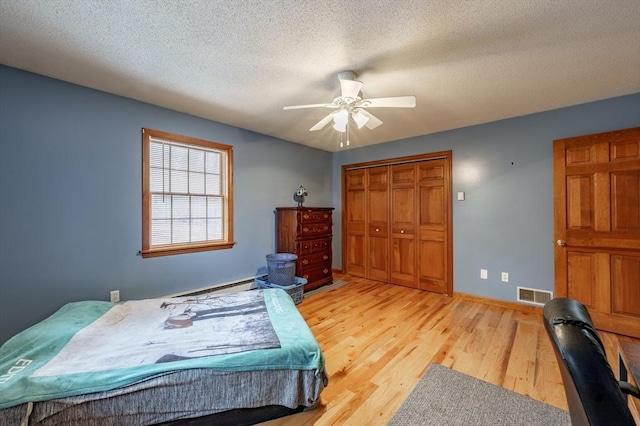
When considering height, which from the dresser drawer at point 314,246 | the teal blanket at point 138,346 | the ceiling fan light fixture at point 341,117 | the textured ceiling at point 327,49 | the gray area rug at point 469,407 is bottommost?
the gray area rug at point 469,407

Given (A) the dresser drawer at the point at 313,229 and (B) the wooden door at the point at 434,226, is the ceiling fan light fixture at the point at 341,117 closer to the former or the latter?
(A) the dresser drawer at the point at 313,229

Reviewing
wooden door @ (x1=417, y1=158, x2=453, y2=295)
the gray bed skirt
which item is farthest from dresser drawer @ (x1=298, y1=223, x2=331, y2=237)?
the gray bed skirt

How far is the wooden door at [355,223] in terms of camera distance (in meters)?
4.76

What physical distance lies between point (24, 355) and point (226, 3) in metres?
2.34

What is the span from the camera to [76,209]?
241cm

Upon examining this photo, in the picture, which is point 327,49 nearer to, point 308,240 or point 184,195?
point 184,195

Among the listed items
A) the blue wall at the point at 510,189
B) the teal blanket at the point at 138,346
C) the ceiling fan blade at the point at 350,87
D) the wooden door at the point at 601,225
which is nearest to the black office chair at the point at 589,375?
the teal blanket at the point at 138,346

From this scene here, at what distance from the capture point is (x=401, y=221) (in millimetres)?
4242

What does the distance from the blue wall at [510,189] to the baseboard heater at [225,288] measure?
3.00 metres

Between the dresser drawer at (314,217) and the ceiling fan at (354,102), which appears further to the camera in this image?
the dresser drawer at (314,217)

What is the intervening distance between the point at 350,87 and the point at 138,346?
2.35 m

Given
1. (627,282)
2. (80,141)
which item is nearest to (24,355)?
(80,141)

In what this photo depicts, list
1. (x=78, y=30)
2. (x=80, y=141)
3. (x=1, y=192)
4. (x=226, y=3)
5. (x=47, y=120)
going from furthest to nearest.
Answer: (x=80, y=141), (x=47, y=120), (x=1, y=192), (x=78, y=30), (x=226, y=3)

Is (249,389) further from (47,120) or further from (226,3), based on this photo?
(47,120)
